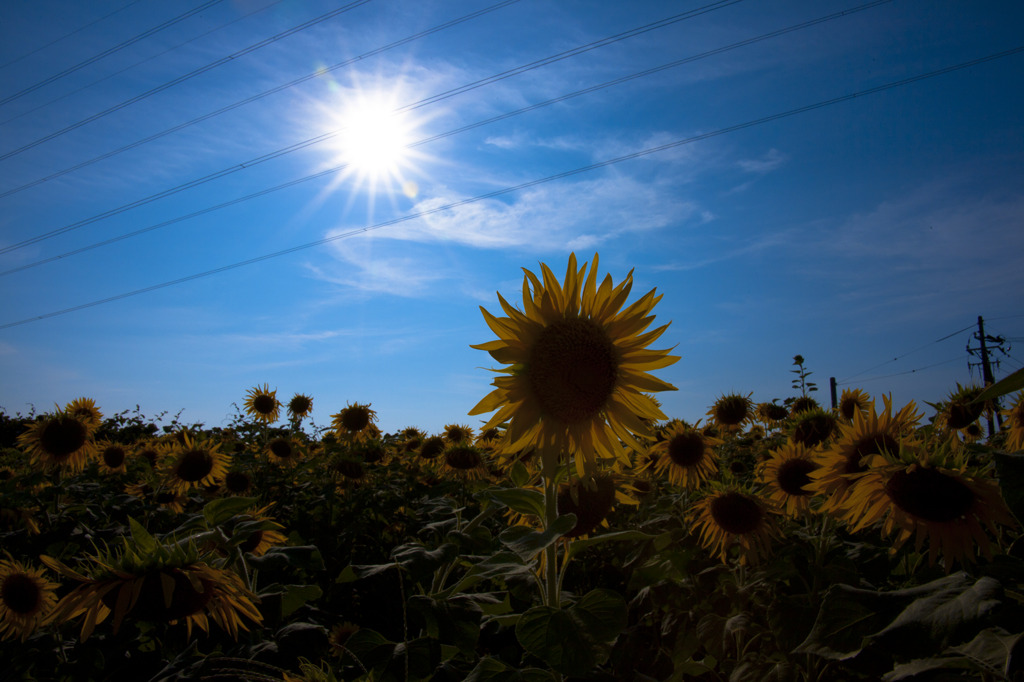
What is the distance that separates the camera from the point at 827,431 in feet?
13.3

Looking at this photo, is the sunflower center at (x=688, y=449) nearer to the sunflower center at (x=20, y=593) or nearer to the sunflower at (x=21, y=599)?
the sunflower at (x=21, y=599)

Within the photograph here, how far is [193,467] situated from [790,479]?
5.29 m

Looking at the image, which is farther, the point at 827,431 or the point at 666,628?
the point at 827,431

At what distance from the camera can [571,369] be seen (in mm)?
1863

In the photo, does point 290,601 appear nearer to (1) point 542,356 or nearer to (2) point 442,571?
(2) point 442,571

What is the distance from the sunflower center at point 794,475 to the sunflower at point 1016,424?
949 mm

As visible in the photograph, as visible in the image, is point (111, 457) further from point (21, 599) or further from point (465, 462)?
point (465, 462)

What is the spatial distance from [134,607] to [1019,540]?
271 centimetres

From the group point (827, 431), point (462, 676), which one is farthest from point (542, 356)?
point (827, 431)

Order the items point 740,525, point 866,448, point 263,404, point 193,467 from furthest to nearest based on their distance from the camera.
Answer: point 263,404 < point 193,467 < point 740,525 < point 866,448

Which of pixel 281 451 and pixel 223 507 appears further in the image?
pixel 281 451

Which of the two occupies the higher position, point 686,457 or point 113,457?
point 113,457

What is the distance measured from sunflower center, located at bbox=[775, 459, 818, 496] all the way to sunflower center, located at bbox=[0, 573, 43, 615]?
14.6ft

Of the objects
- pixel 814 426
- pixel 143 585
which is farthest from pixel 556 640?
pixel 814 426
